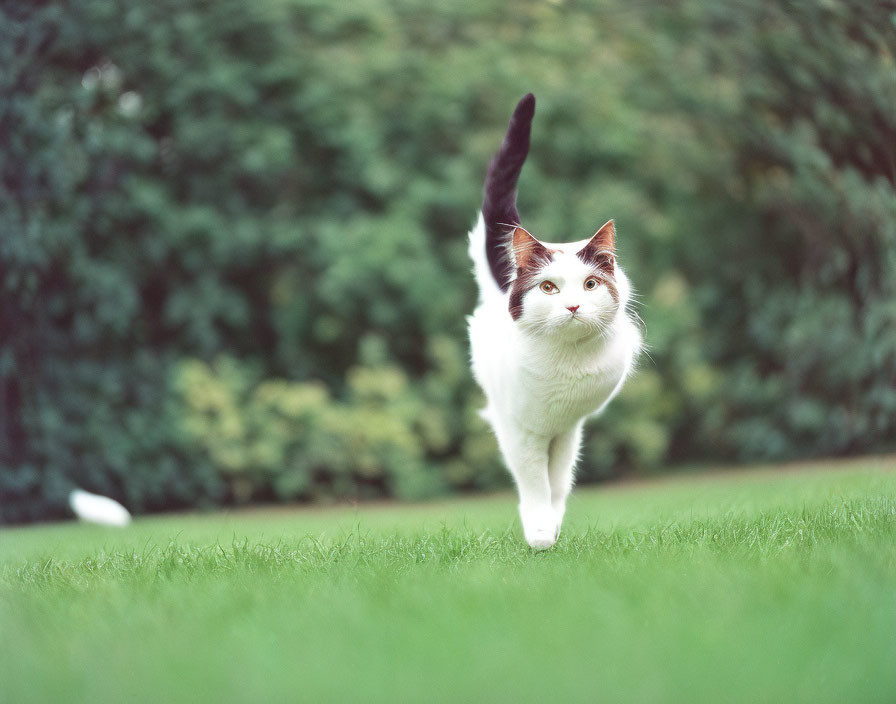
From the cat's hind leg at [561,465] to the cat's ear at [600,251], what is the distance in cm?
60

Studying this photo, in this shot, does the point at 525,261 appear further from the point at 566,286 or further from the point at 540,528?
the point at 540,528

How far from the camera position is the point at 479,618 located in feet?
6.29

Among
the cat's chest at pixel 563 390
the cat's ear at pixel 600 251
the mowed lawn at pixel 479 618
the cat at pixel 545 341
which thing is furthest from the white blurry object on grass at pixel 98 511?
the cat's ear at pixel 600 251

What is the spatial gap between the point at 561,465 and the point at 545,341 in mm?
572

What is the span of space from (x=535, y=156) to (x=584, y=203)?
0.57 metres

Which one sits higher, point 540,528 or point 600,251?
point 600,251

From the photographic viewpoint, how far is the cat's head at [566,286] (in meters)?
2.49

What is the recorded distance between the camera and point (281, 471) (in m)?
6.35

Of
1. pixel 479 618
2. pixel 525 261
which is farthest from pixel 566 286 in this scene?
pixel 479 618

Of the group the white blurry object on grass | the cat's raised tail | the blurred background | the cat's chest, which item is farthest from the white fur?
the blurred background

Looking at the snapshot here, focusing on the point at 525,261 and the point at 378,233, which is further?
the point at 378,233

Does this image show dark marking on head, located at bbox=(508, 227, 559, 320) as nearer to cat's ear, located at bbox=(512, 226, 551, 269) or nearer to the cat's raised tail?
cat's ear, located at bbox=(512, 226, 551, 269)

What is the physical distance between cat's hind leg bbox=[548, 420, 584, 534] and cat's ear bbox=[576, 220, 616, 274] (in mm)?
599

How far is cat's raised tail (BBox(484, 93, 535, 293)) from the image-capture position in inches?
114
